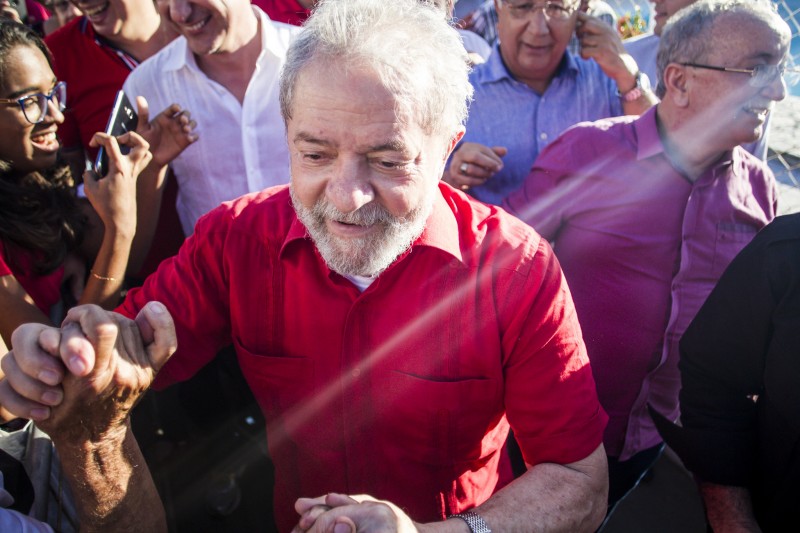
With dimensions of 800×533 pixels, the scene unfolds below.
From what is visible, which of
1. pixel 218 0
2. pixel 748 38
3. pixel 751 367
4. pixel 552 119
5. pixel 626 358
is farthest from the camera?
pixel 552 119

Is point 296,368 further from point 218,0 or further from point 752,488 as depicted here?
point 218,0

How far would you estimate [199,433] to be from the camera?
10.6 ft

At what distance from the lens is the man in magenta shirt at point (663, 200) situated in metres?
2.15

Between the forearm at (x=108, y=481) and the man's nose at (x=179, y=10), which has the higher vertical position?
the man's nose at (x=179, y=10)

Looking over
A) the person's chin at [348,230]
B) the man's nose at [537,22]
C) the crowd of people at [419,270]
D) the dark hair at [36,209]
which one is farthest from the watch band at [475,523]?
the man's nose at [537,22]

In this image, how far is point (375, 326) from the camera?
1.58 meters

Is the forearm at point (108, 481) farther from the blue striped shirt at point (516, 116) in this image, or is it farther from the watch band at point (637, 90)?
the watch band at point (637, 90)

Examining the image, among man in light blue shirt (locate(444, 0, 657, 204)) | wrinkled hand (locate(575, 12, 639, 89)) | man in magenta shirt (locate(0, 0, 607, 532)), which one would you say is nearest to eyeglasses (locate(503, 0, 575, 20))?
man in light blue shirt (locate(444, 0, 657, 204))

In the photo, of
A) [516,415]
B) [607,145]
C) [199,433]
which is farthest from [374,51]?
[199,433]

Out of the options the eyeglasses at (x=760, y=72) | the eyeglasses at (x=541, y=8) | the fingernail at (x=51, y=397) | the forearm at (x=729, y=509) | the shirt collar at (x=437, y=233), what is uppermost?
the eyeglasses at (x=541, y=8)

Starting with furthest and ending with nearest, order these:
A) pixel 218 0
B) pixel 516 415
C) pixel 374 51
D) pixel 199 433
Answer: pixel 199 433 < pixel 218 0 < pixel 516 415 < pixel 374 51

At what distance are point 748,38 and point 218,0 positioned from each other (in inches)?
84.1

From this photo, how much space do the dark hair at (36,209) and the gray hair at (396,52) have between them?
4.10ft

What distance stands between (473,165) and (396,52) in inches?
43.5
